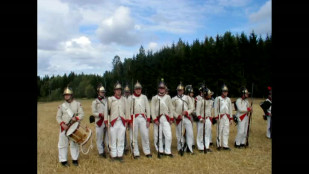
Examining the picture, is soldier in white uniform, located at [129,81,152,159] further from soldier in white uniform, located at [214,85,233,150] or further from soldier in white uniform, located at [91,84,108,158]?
soldier in white uniform, located at [214,85,233,150]

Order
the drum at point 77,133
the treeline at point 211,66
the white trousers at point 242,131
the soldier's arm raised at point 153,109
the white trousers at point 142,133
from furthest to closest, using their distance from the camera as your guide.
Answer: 1. the treeline at point 211,66
2. the white trousers at point 242,131
3. the soldier's arm raised at point 153,109
4. the white trousers at point 142,133
5. the drum at point 77,133

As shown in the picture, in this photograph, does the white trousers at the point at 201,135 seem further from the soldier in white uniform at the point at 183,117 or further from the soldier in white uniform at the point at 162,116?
the soldier in white uniform at the point at 162,116

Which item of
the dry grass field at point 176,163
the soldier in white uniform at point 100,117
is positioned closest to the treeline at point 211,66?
the soldier in white uniform at point 100,117

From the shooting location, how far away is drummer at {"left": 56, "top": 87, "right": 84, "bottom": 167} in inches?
337

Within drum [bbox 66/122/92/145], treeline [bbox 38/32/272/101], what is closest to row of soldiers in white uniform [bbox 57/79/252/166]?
drum [bbox 66/122/92/145]

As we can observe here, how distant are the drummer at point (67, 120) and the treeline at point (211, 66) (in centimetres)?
2519

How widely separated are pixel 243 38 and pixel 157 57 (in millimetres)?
14277

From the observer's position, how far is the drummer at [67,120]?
8562 millimetres

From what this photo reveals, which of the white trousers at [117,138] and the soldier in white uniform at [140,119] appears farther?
the soldier in white uniform at [140,119]

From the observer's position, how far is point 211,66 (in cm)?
3959

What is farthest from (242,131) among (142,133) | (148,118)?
(142,133)

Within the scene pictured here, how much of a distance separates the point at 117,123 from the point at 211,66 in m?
32.1
